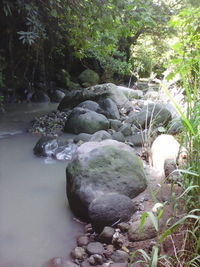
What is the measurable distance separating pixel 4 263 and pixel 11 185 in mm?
1289

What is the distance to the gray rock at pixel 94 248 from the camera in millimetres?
1997

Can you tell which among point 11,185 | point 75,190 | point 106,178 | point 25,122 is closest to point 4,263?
point 75,190

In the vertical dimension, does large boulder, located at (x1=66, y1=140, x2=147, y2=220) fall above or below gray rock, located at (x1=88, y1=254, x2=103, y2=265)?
above

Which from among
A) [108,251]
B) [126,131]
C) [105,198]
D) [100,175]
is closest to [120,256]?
[108,251]

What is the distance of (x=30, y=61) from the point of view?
807 centimetres

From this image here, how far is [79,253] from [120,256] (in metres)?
0.32

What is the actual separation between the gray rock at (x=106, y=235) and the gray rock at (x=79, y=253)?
0.16 metres

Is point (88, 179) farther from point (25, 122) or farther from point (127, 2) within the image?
point (25, 122)

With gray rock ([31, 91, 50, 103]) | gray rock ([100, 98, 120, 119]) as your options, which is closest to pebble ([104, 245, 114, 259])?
gray rock ([100, 98, 120, 119])

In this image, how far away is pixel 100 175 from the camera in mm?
2562

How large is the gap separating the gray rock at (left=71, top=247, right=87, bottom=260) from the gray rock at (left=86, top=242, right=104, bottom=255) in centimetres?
4

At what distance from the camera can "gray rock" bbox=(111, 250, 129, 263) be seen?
188 centimetres

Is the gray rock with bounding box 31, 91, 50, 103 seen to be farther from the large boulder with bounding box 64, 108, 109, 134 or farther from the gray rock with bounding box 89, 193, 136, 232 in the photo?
the gray rock with bounding box 89, 193, 136, 232

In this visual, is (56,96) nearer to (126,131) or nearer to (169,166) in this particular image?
(126,131)
